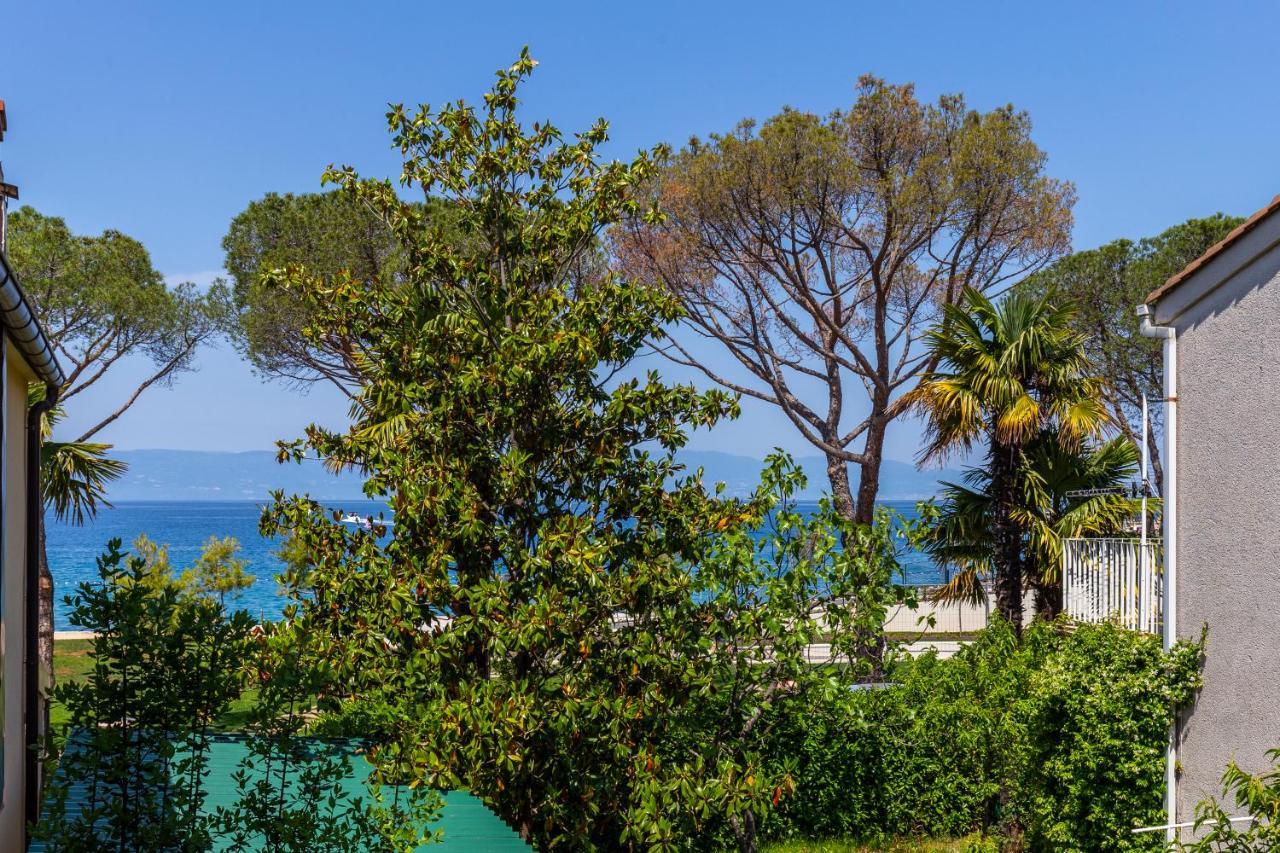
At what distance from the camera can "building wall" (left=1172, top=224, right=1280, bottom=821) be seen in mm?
9023

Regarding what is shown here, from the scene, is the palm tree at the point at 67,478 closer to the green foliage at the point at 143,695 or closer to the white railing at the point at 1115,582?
the green foliage at the point at 143,695

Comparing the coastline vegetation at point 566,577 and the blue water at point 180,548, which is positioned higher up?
the coastline vegetation at point 566,577

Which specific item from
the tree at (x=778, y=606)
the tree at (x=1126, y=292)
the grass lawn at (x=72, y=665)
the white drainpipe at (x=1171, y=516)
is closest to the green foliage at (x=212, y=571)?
the grass lawn at (x=72, y=665)

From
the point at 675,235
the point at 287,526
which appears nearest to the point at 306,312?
the point at 675,235

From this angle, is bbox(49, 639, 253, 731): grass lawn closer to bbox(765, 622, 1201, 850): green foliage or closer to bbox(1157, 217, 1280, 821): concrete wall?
bbox(765, 622, 1201, 850): green foliage

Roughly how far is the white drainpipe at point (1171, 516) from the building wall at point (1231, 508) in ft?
0.20

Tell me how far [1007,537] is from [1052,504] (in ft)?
3.02

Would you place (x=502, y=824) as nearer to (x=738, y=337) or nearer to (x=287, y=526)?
(x=287, y=526)

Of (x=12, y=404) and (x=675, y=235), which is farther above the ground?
(x=675, y=235)

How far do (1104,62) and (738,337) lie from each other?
1065 centimetres

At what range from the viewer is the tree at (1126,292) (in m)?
28.7

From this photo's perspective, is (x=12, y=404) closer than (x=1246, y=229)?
Yes

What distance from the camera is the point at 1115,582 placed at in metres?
11.6

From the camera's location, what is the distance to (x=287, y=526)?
9938mm
